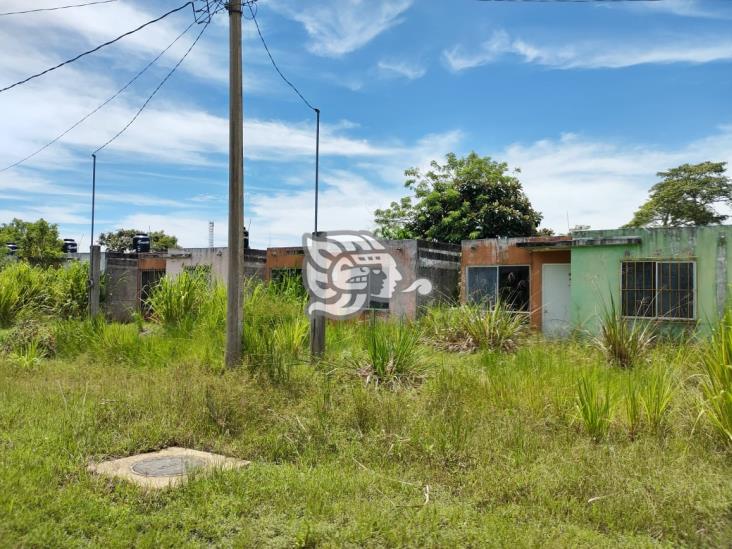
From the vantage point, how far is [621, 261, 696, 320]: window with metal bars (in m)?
10.8

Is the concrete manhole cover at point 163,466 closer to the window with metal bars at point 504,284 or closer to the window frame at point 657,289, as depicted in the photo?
the window frame at point 657,289

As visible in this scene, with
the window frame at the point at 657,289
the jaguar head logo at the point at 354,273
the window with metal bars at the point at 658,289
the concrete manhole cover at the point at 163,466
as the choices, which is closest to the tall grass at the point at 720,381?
the concrete manhole cover at the point at 163,466

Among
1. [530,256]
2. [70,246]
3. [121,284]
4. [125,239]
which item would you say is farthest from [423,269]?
[125,239]

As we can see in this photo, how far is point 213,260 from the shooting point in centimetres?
1812

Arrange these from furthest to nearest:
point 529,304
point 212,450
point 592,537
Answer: point 529,304
point 212,450
point 592,537

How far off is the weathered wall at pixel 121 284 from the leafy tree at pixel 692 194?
24903 millimetres

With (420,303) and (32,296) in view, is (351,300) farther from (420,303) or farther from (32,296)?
(32,296)

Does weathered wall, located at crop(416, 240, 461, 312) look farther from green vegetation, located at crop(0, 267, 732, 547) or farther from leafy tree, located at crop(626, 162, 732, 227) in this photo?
leafy tree, located at crop(626, 162, 732, 227)

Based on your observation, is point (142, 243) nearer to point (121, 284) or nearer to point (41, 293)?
point (121, 284)

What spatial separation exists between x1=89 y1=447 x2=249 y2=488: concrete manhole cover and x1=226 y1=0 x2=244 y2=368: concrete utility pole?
2.25 metres

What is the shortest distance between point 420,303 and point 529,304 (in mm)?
2482

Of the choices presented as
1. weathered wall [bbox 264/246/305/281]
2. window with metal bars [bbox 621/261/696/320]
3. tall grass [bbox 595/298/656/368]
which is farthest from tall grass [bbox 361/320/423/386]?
weathered wall [bbox 264/246/305/281]

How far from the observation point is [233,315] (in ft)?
22.5

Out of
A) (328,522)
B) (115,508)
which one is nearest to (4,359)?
(115,508)
